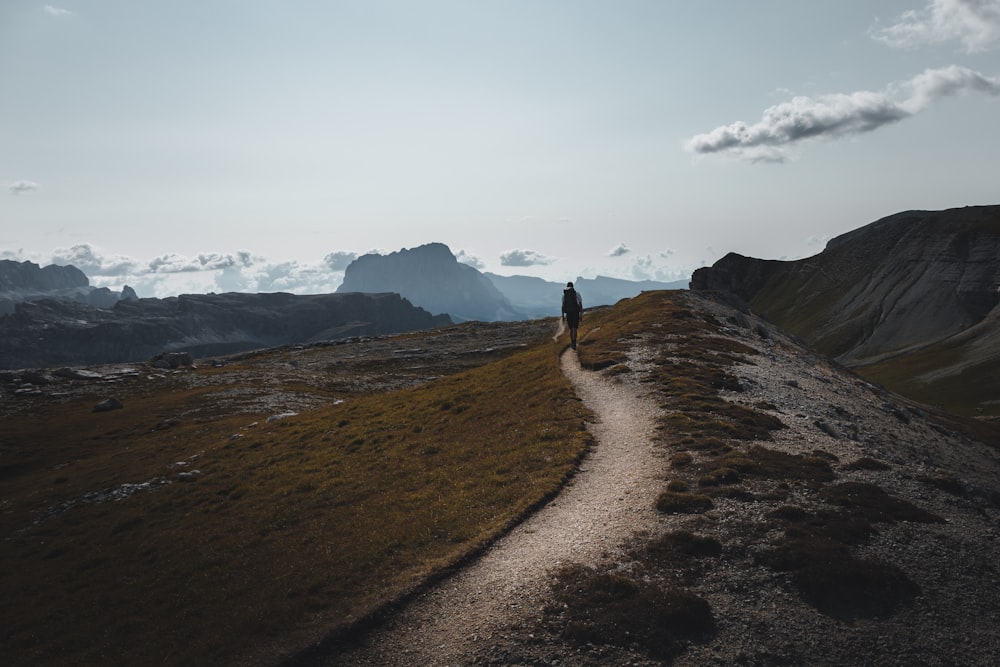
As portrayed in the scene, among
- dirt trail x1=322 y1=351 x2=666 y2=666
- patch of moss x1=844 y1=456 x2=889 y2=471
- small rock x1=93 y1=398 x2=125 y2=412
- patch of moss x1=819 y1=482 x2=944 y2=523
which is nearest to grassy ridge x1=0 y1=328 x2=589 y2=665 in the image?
dirt trail x1=322 y1=351 x2=666 y2=666

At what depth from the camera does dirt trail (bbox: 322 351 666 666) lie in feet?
47.8

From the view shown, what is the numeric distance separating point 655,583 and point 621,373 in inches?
1093

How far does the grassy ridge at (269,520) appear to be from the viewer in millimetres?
18234

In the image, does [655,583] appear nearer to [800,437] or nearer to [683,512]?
[683,512]

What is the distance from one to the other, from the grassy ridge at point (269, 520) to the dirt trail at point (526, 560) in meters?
1.07

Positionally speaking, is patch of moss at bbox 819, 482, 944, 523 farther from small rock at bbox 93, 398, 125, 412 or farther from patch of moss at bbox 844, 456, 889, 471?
small rock at bbox 93, 398, 125, 412

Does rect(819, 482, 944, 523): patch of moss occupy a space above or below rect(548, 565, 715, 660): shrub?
above

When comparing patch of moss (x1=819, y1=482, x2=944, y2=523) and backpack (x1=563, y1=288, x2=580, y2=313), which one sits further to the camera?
backpack (x1=563, y1=288, x2=580, y2=313)

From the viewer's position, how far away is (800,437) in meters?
27.6

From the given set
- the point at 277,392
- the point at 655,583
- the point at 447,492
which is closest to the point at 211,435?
the point at 277,392

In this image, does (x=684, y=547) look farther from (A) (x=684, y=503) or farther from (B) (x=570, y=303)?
(B) (x=570, y=303)

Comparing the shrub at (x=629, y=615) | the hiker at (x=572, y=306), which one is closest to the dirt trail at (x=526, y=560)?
the shrub at (x=629, y=615)

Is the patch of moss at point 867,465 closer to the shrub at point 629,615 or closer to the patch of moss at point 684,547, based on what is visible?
the patch of moss at point 684,547

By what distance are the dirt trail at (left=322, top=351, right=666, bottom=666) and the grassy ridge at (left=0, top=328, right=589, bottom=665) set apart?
107 cm
